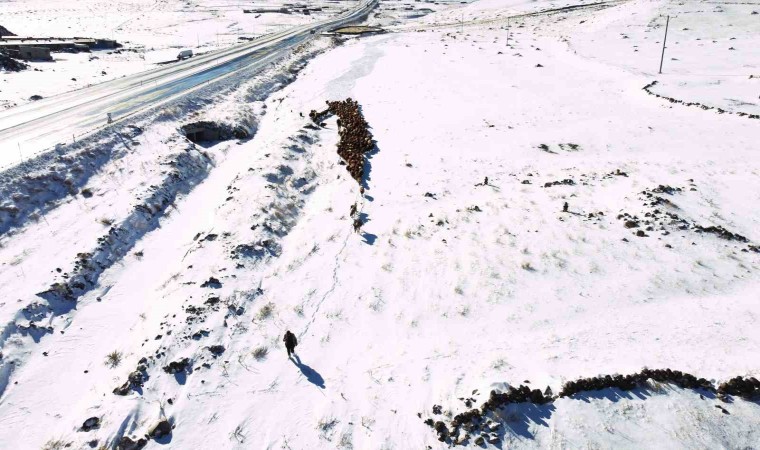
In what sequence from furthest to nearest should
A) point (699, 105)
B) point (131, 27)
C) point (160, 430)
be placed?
point (131, 27), point (699, 105), point (160, 430)

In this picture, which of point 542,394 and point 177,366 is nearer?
point 542,394

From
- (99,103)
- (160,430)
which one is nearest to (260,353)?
(160,430)

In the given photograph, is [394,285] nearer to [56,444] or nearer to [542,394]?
[542,394]


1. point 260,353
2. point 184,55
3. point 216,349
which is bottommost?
point 260,353

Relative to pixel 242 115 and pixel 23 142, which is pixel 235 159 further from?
pixel 23 142

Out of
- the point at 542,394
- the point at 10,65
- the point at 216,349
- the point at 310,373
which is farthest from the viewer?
the point at 10,65

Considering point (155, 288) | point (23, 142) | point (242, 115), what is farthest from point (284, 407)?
point (242, 115)

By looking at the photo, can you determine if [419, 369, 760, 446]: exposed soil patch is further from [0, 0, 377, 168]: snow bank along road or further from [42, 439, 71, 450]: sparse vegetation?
[0, 0, 377, 168]: snow bank along road
